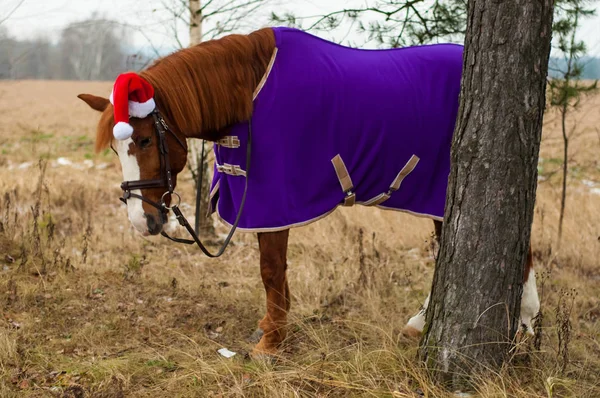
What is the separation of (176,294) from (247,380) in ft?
5.78

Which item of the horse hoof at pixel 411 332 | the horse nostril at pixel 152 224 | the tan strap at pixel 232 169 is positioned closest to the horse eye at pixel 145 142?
the horse nostril at pixel 152 224

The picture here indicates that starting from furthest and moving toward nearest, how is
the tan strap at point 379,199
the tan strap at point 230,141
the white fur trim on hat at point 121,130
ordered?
the tan strap at point 379,199, the tan strap at point 230,141, the white fur trim on hat at point 121,130

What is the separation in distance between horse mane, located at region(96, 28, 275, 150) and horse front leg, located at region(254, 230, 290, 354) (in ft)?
2.16

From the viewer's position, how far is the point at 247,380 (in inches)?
115

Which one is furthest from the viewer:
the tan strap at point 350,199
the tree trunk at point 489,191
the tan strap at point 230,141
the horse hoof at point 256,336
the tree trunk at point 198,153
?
the tree trunk at point 198,153

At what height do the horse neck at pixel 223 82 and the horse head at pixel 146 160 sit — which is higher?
the horse neck at pixel 223 82

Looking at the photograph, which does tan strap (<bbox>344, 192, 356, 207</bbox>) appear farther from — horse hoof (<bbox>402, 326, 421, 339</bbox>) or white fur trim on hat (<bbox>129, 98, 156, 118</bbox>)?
white fur trim on hat (<bbox>129, 98, 156, 118</bbox>)

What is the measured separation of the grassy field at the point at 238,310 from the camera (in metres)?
2.92

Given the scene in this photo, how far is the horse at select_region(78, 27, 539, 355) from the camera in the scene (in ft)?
10.3

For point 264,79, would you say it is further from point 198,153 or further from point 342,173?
point 198,153

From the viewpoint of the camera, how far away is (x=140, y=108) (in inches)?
116

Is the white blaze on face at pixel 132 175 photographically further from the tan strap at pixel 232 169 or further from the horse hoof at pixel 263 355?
the horse hoof at pixel 263 355

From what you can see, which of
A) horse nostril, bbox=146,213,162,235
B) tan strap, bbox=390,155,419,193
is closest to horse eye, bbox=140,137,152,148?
horse nostril, bbox=146,213,162,235

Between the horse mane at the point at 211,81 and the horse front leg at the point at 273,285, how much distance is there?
658 mm
